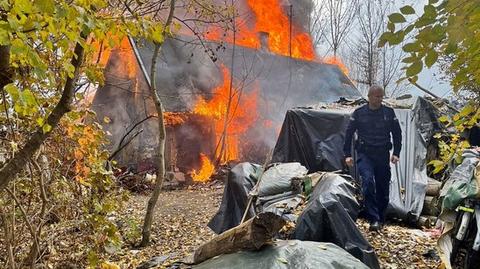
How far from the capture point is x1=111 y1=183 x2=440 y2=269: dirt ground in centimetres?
441

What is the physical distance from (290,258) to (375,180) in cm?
350

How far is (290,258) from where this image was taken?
233 cm

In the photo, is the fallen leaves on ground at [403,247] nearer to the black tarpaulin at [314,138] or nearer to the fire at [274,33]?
the black tarpaulin at [314,138]

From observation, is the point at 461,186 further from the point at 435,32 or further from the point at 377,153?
the point at 435,32

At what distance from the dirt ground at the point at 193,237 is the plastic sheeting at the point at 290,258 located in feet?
6.57

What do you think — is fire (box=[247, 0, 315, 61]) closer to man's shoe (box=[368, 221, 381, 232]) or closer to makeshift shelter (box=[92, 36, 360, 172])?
makeshift shelter (box=[92, 36, 360, 172])

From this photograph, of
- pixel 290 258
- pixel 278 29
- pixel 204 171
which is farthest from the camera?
pixel 278 29

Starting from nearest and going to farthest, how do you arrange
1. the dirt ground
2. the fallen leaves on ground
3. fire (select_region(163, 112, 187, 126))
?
the fallen leaves on ground, the dirt ground, fire (select_region(163, 112, 187, 126))

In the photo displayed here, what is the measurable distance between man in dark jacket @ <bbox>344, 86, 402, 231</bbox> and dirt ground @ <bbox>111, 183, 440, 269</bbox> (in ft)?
1.51

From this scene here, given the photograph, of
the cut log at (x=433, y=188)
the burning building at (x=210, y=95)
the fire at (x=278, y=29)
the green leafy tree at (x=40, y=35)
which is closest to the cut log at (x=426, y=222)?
the cut log at (x=433, y=188)

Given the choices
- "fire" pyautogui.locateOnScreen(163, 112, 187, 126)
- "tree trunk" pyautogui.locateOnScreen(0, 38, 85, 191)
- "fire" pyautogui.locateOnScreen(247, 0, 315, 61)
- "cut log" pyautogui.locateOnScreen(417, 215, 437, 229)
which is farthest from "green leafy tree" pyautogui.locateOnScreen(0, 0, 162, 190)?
"fire" pyautogui.locateOnScreen(247, 0, 315, 61)

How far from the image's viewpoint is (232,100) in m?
13.8

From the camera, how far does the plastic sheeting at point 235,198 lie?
535cm

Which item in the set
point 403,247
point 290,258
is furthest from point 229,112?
point 290,258
